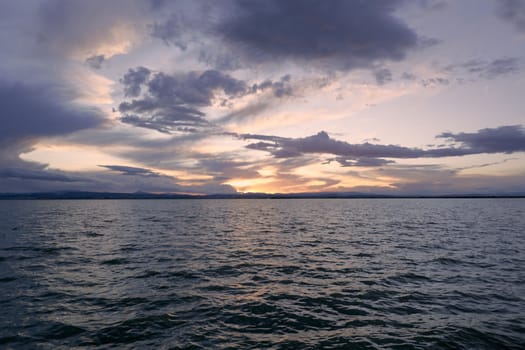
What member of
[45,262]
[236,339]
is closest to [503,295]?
[236,339]

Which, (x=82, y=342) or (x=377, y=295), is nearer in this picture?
(x=82, y=342)

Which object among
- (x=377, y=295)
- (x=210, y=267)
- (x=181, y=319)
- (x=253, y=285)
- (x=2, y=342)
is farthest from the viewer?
(x=210, y=267)

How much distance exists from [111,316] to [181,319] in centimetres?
338

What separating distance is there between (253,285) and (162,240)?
77.8 feet

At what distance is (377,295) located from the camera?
17.7 m

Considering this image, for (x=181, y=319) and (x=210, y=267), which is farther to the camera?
(x=210, y=267)

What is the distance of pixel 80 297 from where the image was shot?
17.2 meters

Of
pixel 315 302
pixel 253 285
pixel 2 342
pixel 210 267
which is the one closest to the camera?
pixel 2 342

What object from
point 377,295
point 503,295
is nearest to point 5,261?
point 377,295

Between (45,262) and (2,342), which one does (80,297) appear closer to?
(2,342)

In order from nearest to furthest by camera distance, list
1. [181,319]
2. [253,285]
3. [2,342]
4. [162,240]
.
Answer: [2,342] → [181,319] → [253,285] → [162,240]

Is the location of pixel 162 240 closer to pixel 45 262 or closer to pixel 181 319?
pixel 45 262

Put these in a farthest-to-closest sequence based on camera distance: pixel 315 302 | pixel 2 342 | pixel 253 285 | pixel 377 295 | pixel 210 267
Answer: pixel 210 267, pixel 253 285, pixel 377 295, pixel 315 302, pixel 2 342

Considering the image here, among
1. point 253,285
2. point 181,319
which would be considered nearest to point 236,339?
point 181,319
